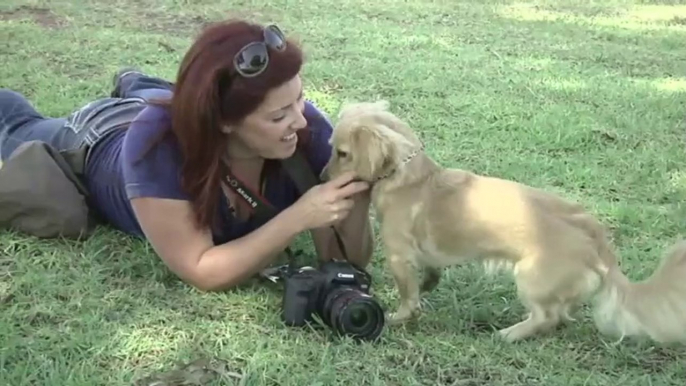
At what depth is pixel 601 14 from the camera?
9.65 meters

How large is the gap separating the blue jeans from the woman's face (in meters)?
0.71

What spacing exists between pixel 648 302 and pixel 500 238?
19.5 inches

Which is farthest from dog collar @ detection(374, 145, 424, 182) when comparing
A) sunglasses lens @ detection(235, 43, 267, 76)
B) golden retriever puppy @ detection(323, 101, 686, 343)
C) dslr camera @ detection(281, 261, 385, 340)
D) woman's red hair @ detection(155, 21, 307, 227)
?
sunglasses lens @ detection(235, 43, 267, 76)

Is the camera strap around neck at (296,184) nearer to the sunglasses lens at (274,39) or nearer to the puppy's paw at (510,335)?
the sunglasses lens at (274,39)

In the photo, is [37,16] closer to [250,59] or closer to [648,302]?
[250,59]

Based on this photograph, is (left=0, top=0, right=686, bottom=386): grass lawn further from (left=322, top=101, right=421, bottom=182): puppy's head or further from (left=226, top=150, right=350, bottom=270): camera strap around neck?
(left=322, top=101, right=421, bottom=182): puppy's head

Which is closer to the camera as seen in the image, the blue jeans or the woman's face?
the woman's face

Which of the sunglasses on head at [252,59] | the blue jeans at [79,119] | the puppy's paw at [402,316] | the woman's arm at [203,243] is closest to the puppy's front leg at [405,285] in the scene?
the puppy's paw at [402,316]

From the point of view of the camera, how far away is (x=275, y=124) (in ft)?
10.8

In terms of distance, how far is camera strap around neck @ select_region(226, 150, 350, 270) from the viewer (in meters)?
3.53

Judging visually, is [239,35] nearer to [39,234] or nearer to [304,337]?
[304,337]

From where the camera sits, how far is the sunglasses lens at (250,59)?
3.15 metres

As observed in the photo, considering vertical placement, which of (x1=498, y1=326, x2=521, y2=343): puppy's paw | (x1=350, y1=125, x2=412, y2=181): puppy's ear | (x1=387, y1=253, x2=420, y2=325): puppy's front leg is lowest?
(x1=498, y1=326, x2=521, y2=343): puppy's paw

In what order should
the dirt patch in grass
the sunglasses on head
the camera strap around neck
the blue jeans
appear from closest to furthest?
the sunglasses on head < the camera strap around neck < the blue jeans < the dirt patch in grass
